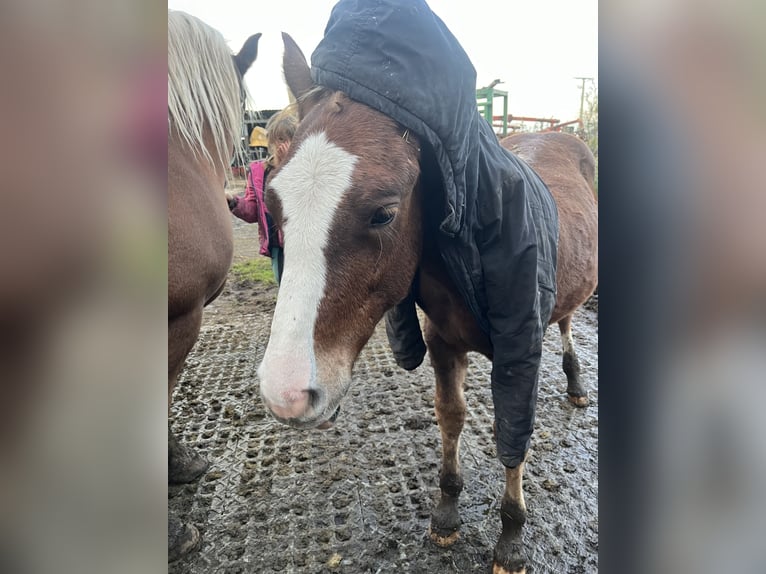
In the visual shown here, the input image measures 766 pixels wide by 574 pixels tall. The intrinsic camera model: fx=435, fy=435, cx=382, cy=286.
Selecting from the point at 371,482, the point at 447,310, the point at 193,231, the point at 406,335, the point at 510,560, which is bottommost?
the point at 371,482

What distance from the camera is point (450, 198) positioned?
1.07 meters

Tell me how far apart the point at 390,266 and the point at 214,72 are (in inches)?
48.1

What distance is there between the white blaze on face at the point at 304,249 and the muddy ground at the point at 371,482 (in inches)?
47.4

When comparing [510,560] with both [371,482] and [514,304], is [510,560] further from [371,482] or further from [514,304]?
[514,304]

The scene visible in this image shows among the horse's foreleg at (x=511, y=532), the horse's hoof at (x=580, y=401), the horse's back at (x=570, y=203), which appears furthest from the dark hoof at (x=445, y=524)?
the horse's hoof at (x=580, y=401)

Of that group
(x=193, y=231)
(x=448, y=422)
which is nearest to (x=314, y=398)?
(x=193, y=231)

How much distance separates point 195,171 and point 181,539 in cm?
150

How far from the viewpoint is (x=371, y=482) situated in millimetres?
2141

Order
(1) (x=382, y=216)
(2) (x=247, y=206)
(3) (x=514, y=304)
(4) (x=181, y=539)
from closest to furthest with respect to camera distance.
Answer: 1. (1) (x=382, y=216)
2. (3) (x=514, y=304)
3. (4) (x=181, y=539)
4. (2) (x=247, y=206)

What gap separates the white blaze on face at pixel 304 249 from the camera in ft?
3.12

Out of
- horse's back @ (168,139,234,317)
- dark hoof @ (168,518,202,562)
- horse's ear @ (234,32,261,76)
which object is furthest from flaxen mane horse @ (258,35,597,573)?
dark hoof @ (168,518,202,562)

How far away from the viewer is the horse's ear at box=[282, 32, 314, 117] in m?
1.33

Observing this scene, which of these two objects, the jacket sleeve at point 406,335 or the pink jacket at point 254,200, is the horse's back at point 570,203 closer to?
the jacket sleeve at point 406,335

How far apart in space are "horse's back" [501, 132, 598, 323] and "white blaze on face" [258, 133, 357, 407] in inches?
49.4
